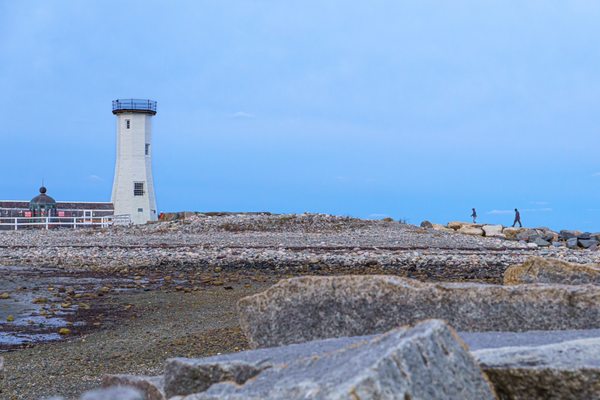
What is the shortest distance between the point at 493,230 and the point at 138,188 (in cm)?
2358

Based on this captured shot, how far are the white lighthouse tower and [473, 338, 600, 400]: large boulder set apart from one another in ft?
154

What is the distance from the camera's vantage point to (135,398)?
3.12 m

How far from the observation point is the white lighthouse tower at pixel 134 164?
49.8m

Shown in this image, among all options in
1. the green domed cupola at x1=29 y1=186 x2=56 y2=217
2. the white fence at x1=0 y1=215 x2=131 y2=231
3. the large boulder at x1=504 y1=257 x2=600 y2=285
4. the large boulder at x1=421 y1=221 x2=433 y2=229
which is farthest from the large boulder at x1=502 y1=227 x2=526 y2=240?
the large boulder at x1=504 y1=257 x2=600 y2=285

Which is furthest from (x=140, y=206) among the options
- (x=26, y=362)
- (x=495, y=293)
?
(x=495, y=293)

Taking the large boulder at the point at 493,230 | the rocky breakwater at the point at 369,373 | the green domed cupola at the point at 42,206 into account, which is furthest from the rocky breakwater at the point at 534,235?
the rocky breakwater at the point at 369,373

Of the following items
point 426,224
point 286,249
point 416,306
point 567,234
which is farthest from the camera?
point 426,224

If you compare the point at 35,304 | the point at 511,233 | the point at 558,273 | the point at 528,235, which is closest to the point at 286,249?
the point at 35,304

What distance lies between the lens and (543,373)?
338cm

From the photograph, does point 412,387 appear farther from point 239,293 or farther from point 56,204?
point 56,204

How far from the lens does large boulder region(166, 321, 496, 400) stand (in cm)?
274

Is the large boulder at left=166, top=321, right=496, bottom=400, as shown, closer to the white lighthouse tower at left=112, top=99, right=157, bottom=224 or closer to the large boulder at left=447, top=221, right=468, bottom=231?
the large boulder at left=447, top=221, right=468, bottom=231

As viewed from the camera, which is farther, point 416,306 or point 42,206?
point 42,206

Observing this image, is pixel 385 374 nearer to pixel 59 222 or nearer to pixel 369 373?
pixel 369 373
